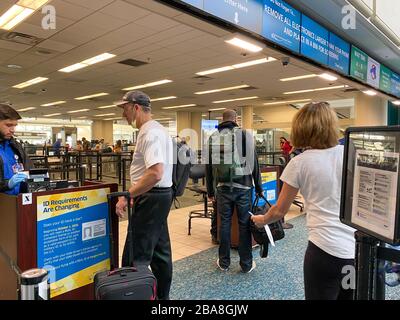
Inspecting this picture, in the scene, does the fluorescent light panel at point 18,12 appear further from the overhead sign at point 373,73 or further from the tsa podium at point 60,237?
the overhead sign at point 373,73

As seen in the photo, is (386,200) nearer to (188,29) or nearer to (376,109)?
(188,29)

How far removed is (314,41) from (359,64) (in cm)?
184

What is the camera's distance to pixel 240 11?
3326mm

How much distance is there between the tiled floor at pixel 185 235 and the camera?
11.8ft

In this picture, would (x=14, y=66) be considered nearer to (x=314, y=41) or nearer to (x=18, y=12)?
(x=18, y=12)

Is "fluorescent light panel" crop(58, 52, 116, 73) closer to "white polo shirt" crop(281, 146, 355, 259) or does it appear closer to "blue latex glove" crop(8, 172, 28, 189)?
"blue latex glove" crop(8, 172, 28, 189)

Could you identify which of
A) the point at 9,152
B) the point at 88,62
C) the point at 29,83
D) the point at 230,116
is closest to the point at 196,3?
the point at 230,116

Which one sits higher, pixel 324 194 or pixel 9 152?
pixel 9 152

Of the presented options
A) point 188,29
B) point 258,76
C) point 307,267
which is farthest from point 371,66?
point 307,267

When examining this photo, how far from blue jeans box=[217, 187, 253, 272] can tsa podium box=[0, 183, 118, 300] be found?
1186 millimetres

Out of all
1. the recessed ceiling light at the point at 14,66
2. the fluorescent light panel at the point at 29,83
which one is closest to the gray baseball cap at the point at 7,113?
the recessed ceiling light at the point at 14,66

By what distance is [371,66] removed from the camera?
6.50m

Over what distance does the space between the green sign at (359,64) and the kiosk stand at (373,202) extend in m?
5.63

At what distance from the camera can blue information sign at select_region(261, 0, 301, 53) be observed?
3725mm
